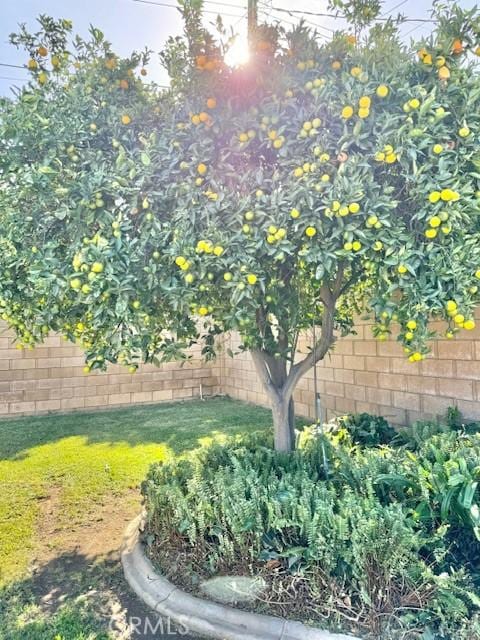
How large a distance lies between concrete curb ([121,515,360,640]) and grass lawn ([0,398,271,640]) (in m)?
0.15

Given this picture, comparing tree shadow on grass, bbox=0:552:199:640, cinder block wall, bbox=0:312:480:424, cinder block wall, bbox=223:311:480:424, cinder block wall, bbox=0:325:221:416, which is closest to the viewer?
tree shadow on grass, bbox=0:552:199:640

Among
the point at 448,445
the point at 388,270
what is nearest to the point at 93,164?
the point at 388,270

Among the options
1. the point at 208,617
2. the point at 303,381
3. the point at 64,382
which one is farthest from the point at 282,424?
the point at 64,382

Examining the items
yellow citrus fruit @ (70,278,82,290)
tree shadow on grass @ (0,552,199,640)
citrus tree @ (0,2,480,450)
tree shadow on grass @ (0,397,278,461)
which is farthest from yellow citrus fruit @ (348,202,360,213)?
tree shadow on grass @ (0,397,278,461)

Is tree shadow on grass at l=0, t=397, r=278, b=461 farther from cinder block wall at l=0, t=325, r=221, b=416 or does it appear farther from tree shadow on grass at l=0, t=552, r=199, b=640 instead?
tree shadow on grass at l=0, t=552, r=199, b=640

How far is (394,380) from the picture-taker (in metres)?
4.74

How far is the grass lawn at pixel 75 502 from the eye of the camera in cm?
244

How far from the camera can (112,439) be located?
5.89m

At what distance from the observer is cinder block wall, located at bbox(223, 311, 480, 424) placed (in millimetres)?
3939

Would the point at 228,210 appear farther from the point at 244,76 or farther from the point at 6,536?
the point at 6,536

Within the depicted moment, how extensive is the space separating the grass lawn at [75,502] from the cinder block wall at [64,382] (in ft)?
1.16

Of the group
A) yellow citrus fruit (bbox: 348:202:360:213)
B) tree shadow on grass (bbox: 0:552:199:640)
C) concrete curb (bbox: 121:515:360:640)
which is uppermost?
yellow citrus fruit (bbox: 348:202:360:213)

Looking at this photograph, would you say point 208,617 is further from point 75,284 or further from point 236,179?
point 236,179

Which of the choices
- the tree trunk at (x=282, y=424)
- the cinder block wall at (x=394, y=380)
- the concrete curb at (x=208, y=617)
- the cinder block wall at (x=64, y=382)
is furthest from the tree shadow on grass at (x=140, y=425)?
the concrete curb at (x=208, y=617)
